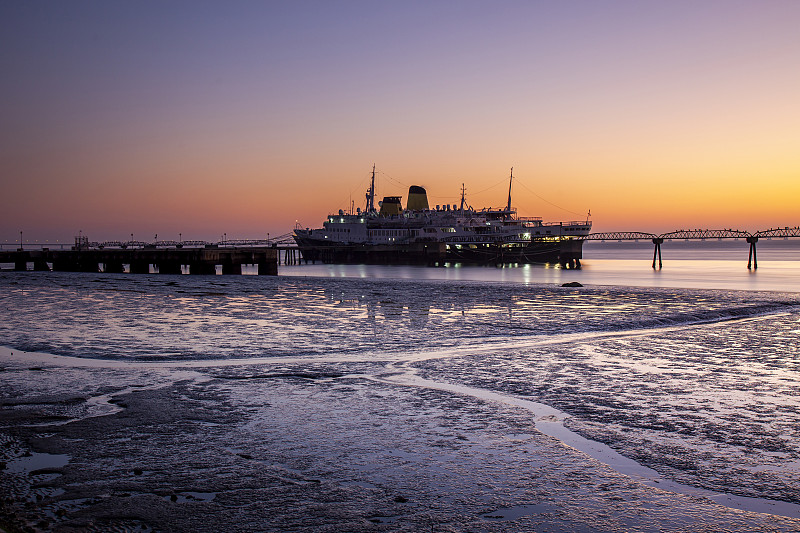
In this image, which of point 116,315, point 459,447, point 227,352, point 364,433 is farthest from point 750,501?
point 116,315

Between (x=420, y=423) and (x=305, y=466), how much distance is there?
7.04 feet

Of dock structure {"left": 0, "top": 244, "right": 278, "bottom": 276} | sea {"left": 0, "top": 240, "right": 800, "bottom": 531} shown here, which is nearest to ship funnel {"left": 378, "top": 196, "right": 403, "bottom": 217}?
dock structure {"left": 0, "top": 244, "right": 278, "bottom": 276}

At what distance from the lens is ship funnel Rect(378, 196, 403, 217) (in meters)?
128

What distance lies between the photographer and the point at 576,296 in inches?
1209

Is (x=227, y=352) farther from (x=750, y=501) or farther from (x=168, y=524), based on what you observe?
(x=750, y=501)

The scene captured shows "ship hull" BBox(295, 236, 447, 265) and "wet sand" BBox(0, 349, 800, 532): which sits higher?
"ship hull" BBox(295, 236, 447, 265)

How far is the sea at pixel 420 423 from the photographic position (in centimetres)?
554

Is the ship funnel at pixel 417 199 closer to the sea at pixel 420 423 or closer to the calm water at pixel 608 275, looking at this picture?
the calm water at pixel 608 275

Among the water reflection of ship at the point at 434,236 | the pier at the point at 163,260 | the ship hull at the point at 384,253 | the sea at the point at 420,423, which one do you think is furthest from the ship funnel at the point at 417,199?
the sea at the point at 420,423

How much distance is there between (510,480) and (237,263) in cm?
5408

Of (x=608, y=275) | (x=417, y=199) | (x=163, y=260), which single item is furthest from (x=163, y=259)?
(x=417, y=199)

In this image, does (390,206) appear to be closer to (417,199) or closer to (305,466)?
(417,199)

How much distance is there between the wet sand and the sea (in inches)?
1.1

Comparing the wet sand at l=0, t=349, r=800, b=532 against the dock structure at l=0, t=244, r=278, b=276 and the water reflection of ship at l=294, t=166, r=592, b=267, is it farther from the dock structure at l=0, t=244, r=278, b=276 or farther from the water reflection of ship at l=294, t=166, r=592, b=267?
the water reflection of ship at l=294, t=166, r=592, b=267
